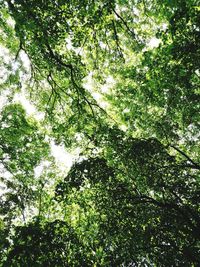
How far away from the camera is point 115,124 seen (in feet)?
37.0

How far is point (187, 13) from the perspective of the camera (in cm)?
704

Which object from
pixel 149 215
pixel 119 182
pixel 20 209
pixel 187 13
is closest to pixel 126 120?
pixel 119 182

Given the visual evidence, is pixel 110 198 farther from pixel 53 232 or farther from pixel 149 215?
pixel 53 232

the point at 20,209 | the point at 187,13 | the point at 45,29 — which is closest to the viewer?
the point at 187,13

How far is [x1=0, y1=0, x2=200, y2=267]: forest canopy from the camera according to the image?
815 centimetres

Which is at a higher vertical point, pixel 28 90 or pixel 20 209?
pixel 28 90

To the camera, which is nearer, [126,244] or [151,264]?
[126,244]

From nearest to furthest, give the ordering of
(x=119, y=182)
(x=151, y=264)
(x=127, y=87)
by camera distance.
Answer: (x=119, y=182), (x=151, y=264), (x=127, y=87)

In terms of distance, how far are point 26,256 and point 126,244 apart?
395 centimetres

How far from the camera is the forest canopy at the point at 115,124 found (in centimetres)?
815

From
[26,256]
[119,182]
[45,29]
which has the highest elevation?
[45,29]

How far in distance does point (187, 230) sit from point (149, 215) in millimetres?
1557

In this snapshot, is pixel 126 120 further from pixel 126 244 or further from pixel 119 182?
pixel 126 244

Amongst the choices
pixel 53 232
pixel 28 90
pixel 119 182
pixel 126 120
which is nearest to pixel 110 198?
pixel 119 182
